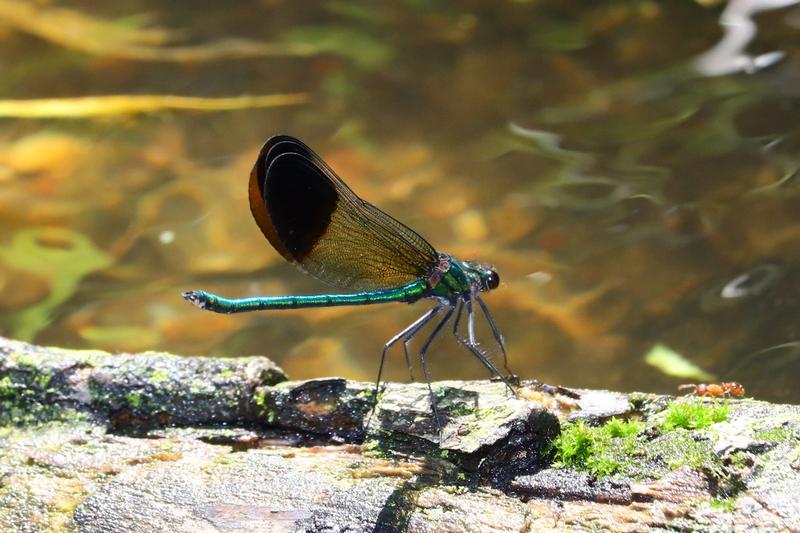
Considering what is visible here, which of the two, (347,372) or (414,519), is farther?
(347,372)

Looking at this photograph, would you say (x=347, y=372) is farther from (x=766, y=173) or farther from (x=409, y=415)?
(x=766, y=173)

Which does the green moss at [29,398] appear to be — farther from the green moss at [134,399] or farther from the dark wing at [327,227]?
the dark wing at [327,227]

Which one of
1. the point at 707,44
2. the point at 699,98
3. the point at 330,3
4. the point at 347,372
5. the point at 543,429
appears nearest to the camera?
the point at 543,429

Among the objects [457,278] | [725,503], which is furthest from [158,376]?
[725,503]

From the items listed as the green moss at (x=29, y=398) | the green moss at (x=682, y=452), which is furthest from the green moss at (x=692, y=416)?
the green moss at (x=29, y=398)

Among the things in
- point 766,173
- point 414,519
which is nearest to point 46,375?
point 414,519
